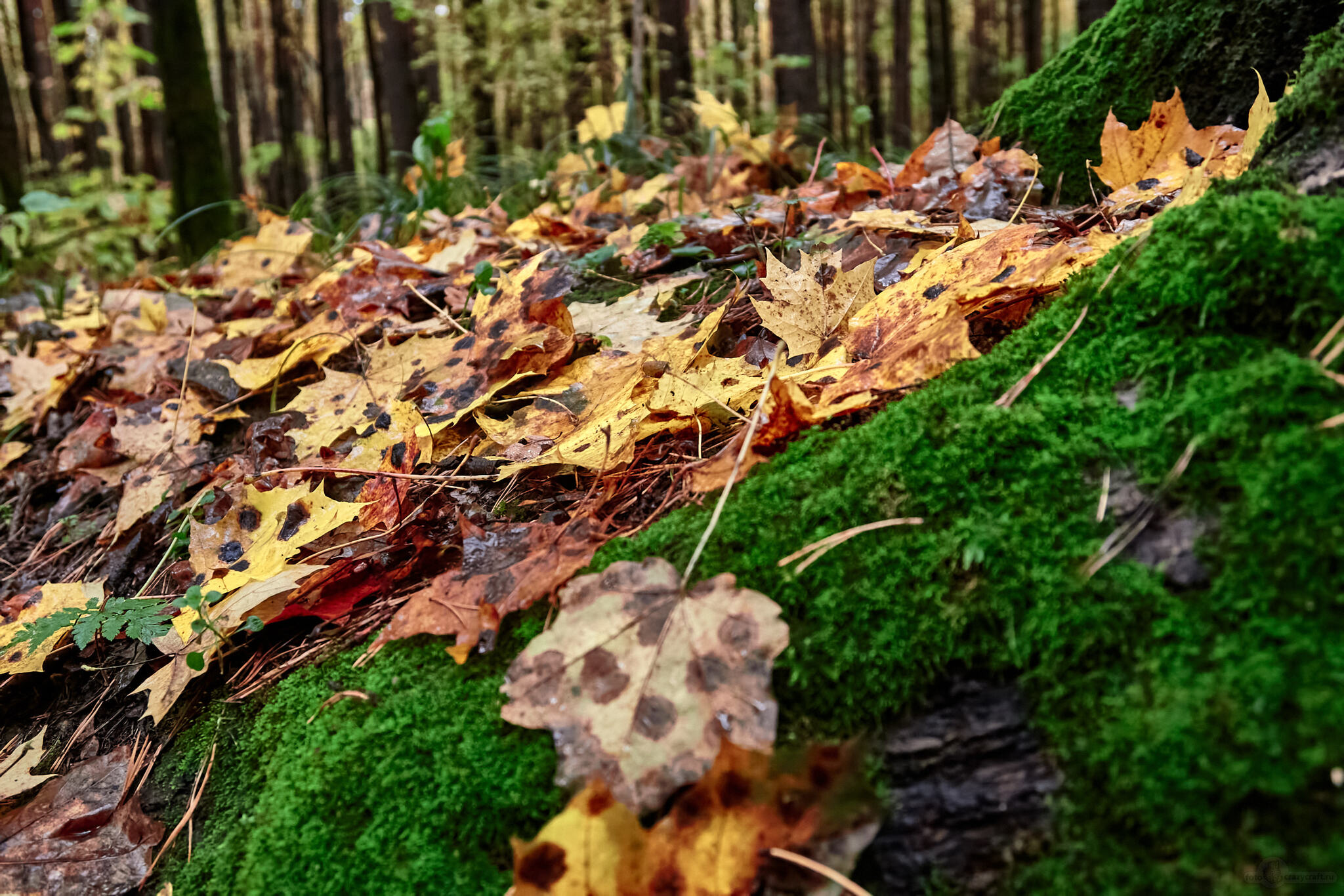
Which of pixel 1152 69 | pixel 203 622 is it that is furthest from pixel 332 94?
pixel 203 622

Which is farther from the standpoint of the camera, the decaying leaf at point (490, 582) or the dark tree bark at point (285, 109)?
the dark tree bark at point (285, 109)

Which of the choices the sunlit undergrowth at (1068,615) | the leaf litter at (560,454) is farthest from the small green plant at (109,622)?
the sunlit undergrowth at (1068,615)

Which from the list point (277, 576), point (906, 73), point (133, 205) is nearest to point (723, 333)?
point (277, 576)

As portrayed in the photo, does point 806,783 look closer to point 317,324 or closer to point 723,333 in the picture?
point 723,333

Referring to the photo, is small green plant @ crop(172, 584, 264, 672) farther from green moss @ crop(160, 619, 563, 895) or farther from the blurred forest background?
the blurred forest background

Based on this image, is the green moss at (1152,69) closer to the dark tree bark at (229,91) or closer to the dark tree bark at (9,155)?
the dark tree bark at (9,155)

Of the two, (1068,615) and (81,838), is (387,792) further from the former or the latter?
(1068,615)
